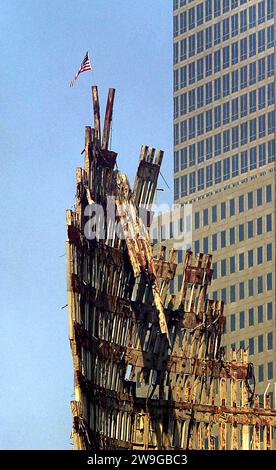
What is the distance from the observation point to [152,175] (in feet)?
435

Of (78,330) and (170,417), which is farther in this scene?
(170,417)

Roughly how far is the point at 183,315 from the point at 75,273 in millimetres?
18280

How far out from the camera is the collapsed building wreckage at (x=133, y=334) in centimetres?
11675

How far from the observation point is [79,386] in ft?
372

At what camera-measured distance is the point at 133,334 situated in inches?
4941

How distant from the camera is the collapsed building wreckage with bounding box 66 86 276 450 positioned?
116750 millimetres
